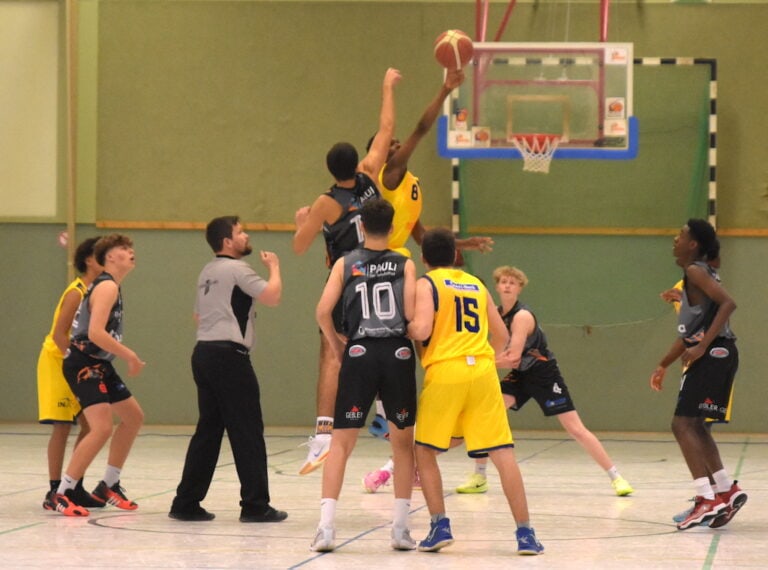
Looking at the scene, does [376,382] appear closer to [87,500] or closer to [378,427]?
[378,427]

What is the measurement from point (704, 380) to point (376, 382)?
210 centimetres

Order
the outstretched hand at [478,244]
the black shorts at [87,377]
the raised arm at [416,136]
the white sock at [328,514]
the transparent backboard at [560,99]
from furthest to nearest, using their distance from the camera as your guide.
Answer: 1. the transparent backboard at [560,99]
2. the outstretched hand at [478,244]
3. the raised arm at [416,136]
4. the black shorts at [87,377]
5. the white sock at [328,514]

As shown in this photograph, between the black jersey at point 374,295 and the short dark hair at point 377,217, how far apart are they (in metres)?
0.12

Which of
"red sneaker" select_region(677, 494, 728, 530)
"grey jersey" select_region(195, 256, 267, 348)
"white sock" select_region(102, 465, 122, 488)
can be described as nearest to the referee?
"grey jersey" select_region(195, 256, 267, 348)

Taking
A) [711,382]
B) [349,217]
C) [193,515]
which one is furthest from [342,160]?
[711,382]

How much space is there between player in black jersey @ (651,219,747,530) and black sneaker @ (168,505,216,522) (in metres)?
2.87

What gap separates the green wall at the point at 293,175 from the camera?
1469 cm

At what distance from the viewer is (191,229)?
15.4 m

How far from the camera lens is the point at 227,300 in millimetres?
7625

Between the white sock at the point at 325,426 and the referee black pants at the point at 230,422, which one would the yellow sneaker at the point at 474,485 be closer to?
the white sock at the point at 325,426

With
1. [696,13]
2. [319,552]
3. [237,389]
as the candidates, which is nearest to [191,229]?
[696,13]

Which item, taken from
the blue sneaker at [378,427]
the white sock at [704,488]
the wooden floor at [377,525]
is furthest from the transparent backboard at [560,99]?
the white sock at [704,488]

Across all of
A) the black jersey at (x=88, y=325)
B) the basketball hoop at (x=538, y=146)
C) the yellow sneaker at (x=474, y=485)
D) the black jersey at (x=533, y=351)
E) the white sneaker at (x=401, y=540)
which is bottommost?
the yellow sneaker at (x=474, y=485)

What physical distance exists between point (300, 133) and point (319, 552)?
923cm
